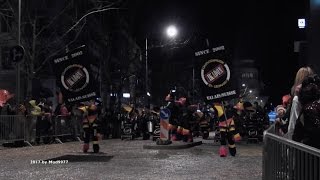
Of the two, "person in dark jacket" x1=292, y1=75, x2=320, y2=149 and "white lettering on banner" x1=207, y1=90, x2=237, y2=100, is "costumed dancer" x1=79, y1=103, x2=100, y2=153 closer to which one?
"white lettering on banner" x1=207, y1=90, x2=237, y2=100

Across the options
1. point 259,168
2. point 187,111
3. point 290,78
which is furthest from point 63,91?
point 290,78

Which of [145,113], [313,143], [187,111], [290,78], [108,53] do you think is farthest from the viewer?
[290,78]

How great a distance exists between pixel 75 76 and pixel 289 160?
1118 cm

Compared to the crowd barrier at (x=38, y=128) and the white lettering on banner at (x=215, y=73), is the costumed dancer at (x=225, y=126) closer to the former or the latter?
the white lettering on banner at (x=215, y=73)

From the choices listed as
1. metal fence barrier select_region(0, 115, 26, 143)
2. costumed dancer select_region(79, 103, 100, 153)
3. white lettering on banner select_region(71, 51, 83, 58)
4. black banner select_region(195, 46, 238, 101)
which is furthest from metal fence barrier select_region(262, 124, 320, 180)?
metal fence barrier select_region(0, 115, 26, 143)

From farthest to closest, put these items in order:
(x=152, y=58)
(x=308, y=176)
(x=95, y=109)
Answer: (x=152, y=58)
(x=95, y=109)
(x=308, y=176)

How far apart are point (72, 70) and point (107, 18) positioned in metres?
24.8

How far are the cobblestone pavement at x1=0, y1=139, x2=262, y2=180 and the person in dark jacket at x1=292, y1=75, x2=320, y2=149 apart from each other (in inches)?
189

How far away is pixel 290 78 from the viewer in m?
66.9

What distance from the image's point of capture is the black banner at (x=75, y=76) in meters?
16.0

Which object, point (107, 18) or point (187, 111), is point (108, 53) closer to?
point (107, 18)

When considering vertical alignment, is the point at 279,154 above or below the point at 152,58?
below

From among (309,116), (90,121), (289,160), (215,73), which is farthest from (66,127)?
(289,160)

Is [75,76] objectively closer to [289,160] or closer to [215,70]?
[215,70]
